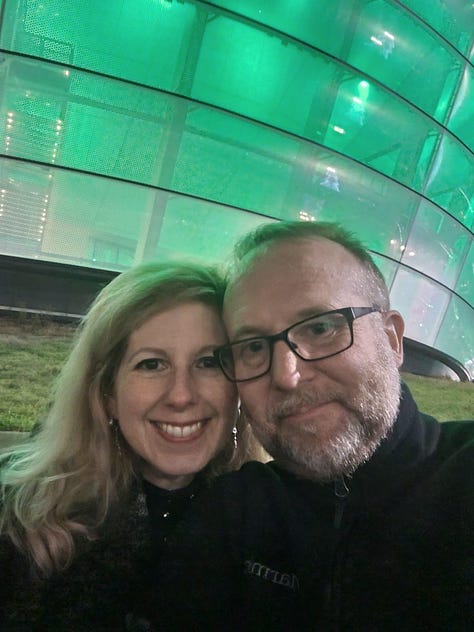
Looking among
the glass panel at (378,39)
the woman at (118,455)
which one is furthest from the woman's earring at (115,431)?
the glass panel at (378,39)

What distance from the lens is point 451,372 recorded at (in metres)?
10.4

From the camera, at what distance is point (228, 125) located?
A: 7.78 m

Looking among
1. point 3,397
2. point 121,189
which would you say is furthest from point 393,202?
point 3,397

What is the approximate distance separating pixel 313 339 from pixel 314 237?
0.45 m

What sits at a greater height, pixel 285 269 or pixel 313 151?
pixel 313 151

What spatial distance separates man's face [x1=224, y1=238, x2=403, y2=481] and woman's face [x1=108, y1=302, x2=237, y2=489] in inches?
7.1

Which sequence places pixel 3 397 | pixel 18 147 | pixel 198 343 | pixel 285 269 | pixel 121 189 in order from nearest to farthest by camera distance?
pixel 285 269 → pixel 198 343 → pixel 3 397 → pixel 18 147 → pixel 121 189

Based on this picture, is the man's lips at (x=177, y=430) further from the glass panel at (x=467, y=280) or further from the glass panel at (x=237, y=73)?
the glass panel at (x=467, y=280)

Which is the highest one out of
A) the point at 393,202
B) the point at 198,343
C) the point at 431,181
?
the point at 431,181

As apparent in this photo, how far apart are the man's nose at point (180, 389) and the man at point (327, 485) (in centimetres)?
18

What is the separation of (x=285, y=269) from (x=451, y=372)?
1027cm

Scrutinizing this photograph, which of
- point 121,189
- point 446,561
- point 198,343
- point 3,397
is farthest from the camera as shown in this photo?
point 121,189

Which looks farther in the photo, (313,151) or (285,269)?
(313,151)

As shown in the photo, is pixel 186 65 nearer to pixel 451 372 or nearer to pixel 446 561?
pixel 446 561
